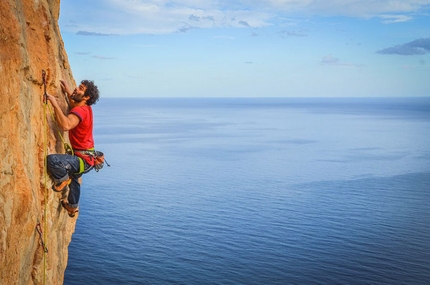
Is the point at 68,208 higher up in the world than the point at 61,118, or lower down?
lower down

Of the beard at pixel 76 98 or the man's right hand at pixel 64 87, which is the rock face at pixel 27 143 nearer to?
the man's right hand at pixel 64 87

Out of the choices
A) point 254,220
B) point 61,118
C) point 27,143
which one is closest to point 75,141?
point 61,118

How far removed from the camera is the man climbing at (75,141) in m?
9.55

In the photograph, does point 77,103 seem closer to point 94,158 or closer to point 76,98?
point 76,98

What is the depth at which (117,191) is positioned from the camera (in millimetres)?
65438

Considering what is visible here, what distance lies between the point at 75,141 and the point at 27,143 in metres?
2.07

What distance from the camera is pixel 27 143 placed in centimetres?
852

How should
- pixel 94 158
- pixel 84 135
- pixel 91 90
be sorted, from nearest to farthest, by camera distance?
pixel 91 90, pixel 84 135, pixel 94 158

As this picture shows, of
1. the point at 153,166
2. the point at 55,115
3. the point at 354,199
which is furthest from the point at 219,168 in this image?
the point at 55,115

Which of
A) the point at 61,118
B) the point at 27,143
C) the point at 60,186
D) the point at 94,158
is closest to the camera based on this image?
the point at 27,143

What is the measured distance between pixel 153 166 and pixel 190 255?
1621 inches

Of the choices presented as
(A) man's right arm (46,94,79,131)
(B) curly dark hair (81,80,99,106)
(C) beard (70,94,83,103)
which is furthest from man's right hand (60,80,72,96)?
(A) man's right arm (46,94,79,131)

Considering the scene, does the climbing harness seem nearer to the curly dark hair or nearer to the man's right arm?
the man's right arm

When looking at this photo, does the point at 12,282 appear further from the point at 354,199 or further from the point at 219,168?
the point at 219,168
